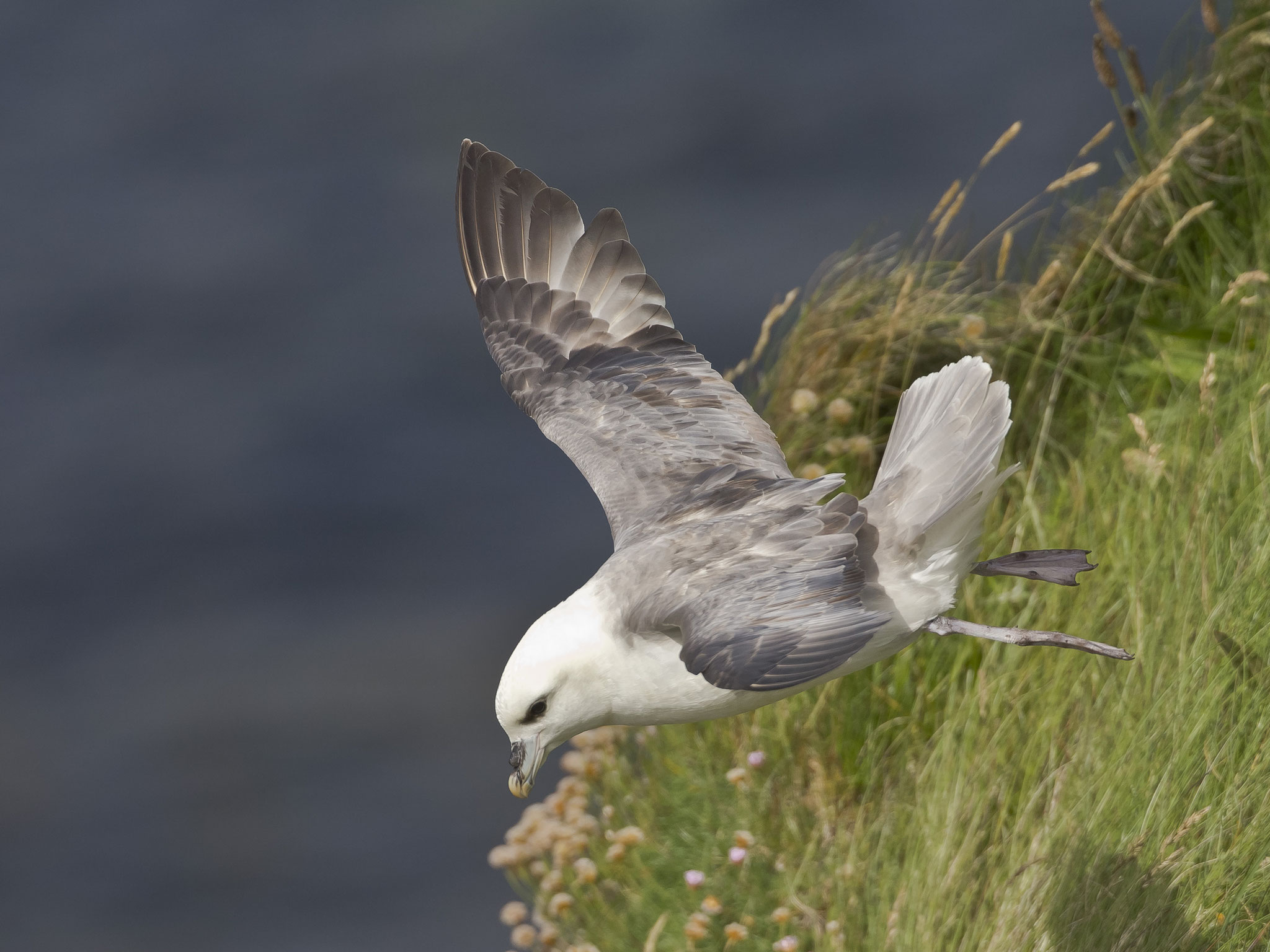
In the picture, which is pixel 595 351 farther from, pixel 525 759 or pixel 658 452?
pixel 525 759

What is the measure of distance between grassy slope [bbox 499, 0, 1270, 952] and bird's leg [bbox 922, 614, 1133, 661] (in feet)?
0.98

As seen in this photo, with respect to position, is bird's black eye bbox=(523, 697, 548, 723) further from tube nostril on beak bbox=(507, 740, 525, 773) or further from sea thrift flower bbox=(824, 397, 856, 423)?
sea thrift flower bbox=(824, 397, 856, 423)

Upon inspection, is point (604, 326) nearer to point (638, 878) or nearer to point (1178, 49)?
point (638, 878)

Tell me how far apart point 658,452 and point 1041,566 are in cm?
122

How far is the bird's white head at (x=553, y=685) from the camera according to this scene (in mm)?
3564

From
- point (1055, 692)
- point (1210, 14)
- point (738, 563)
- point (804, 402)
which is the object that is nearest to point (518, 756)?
point (738, 563)

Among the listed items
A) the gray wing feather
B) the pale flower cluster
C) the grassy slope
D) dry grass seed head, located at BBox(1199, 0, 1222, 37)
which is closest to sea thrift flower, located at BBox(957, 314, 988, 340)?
the grassy slope

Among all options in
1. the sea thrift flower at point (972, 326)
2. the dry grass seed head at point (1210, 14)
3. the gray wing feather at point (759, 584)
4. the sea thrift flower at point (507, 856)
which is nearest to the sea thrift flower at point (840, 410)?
the sea thrift flower at point (972, 326)

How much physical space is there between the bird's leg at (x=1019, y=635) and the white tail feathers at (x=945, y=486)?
0.07 m

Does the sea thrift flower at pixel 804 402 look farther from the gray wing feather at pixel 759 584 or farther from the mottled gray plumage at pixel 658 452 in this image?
the gray wing feather at pixel 759 584

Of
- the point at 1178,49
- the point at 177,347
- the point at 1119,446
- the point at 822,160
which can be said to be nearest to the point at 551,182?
the point at 822,160

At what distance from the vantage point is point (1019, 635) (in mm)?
3688

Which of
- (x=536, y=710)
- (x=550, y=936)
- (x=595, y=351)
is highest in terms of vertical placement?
(x=595, y=351)

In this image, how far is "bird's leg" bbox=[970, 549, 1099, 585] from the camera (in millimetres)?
3855
